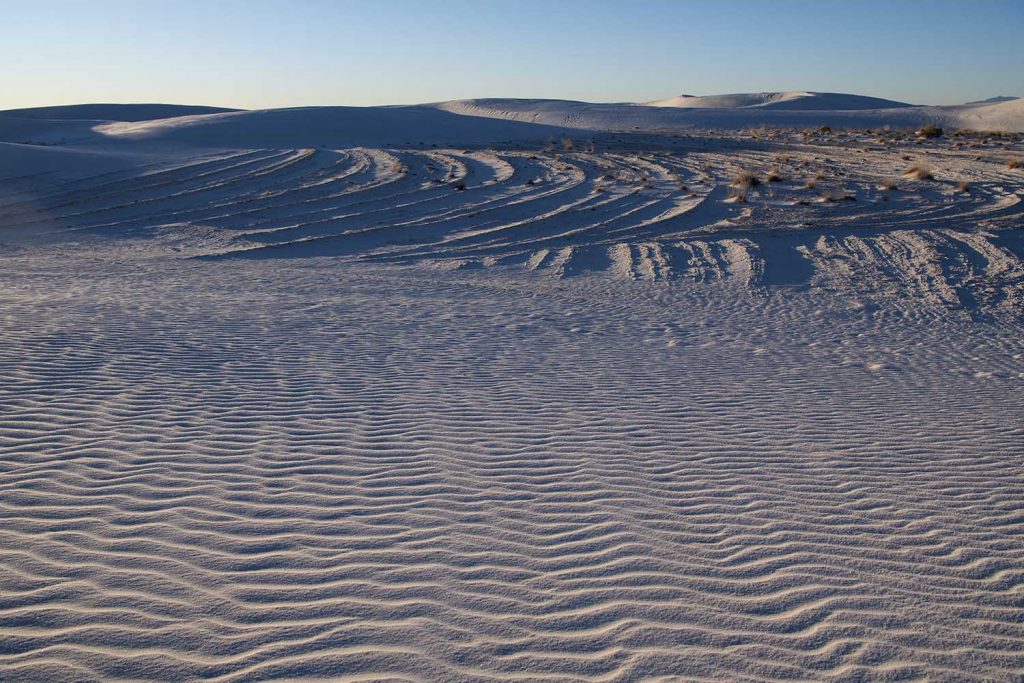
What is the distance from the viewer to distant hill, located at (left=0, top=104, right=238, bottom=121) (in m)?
76.6

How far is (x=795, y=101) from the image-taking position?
332ft

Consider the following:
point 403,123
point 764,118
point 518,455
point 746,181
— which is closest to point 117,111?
point 403,123

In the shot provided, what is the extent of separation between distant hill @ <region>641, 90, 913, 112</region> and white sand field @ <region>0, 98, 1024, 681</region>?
84.4 m

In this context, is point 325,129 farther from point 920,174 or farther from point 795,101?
point 795,101

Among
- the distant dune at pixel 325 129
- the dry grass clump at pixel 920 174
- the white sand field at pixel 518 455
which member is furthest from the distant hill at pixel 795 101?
the white sand field at pixel 518 455

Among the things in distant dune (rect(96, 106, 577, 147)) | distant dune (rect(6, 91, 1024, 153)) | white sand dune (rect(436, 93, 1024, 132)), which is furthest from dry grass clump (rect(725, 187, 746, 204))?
white sand dune (rect(436, 93, 1024, 132))

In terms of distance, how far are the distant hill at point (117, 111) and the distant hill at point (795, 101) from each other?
5251 centimetres

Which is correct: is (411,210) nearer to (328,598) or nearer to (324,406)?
(324,406)

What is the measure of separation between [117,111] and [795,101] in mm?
75106

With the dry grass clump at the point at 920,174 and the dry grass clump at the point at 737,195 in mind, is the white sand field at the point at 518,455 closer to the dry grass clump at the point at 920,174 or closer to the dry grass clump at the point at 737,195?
the dry grass clump at the point at 737,195

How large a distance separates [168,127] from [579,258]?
1575 inches

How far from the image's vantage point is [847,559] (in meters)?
4.82

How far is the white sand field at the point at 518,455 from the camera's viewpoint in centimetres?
394

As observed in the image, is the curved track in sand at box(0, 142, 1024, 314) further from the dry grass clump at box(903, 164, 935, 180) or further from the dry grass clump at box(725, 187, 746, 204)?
the dry grass clump at box(903, 164, 935, 180)
